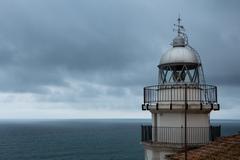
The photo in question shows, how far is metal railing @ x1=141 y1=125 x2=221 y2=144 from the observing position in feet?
56.4

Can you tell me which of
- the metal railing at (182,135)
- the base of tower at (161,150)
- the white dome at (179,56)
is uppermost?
the white dome at (179,56)

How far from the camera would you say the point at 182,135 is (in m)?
17.1

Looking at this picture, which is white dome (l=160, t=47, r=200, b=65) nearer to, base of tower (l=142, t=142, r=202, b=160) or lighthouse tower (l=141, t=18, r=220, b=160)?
lighthouse tower (l=141, t=18, r=220, b=160)

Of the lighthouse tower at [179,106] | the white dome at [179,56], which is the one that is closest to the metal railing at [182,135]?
the lighthouse tower at [179,106]

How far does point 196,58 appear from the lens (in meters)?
17.7

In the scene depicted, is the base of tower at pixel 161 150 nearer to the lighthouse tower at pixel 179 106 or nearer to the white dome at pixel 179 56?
the lighthouse tower at pixel 179 106

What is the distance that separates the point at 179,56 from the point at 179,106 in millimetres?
2314

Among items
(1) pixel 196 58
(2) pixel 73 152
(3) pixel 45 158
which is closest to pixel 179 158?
(1) pixel 196 58

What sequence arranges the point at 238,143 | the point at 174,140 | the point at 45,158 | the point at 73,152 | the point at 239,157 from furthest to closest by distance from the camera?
1. the point at 73,152
2. the point at 45,158
3. the point at 174,140
4. the point at 238,143
5. the point at 239,157

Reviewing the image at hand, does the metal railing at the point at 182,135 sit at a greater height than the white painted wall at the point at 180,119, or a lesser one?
lesser

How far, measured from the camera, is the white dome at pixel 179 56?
17.2 m

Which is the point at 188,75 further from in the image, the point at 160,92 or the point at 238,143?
the point at 238,143

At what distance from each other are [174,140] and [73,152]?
3124 inches

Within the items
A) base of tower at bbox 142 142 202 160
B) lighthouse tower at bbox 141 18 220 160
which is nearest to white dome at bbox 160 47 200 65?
lighthouse tower at bbox 141 18 220 160
